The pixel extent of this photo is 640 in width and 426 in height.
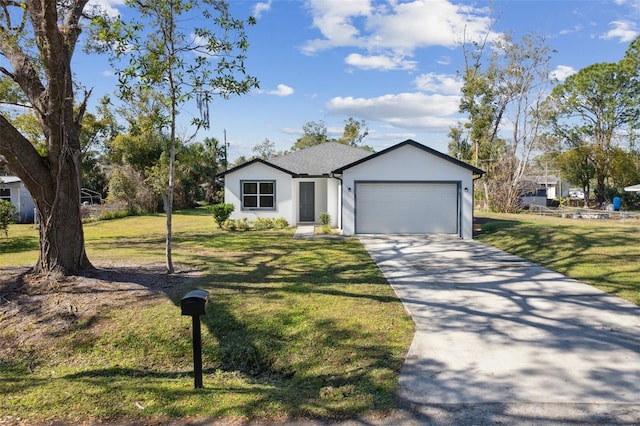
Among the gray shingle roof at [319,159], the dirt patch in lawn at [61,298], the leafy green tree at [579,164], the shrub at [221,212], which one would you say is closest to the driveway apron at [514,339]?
the dirt patch in lawn at [61,298]

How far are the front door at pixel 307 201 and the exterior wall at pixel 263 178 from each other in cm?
104

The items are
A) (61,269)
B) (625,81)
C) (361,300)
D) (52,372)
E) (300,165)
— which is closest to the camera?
(52,372)

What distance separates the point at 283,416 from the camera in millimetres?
3660

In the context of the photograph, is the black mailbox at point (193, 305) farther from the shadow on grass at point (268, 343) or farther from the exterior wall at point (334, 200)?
the exterior wall at point (334, 200)

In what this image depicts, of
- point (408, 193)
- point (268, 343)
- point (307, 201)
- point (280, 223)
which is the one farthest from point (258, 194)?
point (268, 343)

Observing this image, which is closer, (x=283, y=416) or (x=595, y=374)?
(x=283, y=416)

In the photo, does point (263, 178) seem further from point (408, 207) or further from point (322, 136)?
point (322, 136)

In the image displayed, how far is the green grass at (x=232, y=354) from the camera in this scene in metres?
3.87

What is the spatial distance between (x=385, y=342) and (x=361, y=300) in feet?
5.95

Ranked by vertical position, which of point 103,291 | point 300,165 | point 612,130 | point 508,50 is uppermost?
point 508,50

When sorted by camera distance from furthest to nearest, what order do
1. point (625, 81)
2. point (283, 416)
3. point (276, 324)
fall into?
point (625, 81), point (276, 324), point (283, 416)

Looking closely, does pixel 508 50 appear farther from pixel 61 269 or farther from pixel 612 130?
pixel 61 269

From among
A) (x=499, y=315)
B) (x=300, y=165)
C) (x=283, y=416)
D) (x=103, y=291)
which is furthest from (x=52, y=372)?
(x=300, y=165)

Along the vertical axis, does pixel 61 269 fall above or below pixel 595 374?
above
